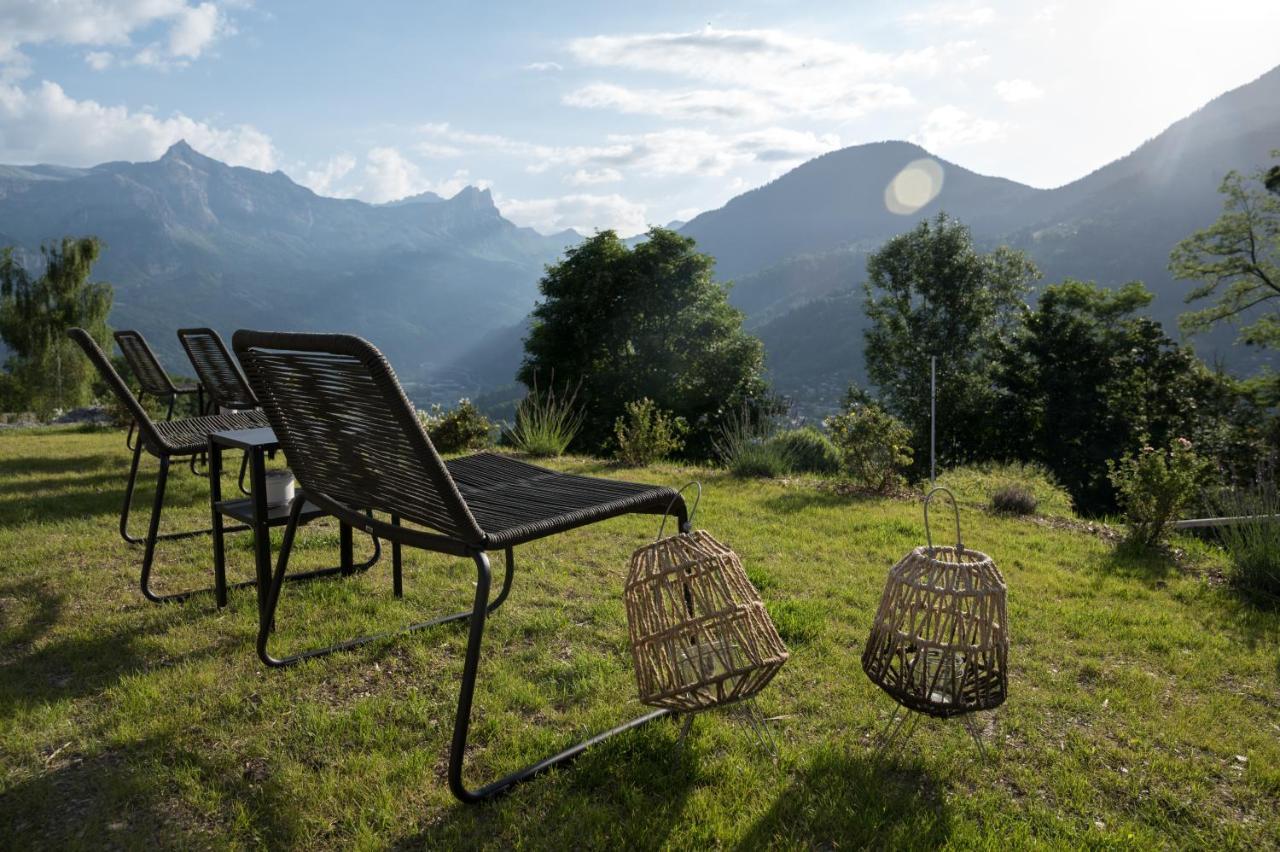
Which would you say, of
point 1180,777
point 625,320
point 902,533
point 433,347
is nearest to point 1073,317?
point 625,320

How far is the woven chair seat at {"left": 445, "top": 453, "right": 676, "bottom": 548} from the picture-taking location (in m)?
1.73

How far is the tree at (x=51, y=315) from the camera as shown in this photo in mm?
25953

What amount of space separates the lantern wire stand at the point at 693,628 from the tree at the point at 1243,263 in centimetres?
2309

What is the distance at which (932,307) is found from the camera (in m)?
26.7

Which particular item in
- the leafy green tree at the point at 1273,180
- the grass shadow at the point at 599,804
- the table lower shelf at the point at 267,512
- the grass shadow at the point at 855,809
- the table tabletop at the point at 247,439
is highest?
the leafy green tree at the point at 1273,180

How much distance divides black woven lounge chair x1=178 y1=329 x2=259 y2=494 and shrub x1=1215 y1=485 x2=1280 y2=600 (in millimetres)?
5016

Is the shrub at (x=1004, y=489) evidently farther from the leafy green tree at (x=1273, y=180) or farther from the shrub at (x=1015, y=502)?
the leafy green tree at (x=1273, y=180)

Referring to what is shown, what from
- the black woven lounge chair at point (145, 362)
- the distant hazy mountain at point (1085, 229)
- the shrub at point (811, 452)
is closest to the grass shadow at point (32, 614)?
the black woven lounge chair at point (145, 362)

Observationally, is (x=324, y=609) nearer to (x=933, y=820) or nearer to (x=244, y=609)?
(x=244, y=609)

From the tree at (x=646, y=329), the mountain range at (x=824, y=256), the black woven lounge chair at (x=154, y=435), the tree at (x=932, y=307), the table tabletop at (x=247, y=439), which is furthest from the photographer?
the mountain range at (x=824, y=256)

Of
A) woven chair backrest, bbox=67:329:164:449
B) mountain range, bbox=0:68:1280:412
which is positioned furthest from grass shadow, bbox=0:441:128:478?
mountain range, bbox=0:68:1280:412

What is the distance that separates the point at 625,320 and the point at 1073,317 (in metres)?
13.3

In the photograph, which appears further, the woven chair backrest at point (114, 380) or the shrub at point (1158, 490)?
the shrub at point (1158, 490)

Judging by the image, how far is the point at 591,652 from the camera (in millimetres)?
2471
